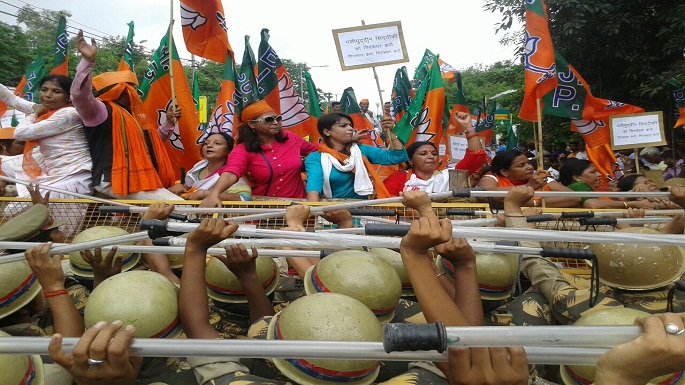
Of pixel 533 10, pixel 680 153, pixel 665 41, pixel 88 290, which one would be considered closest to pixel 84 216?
pixel 88 290

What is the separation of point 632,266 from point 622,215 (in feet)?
4.49

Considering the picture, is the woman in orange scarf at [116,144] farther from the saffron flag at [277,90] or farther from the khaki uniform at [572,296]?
the khaki uniform at [572,296]

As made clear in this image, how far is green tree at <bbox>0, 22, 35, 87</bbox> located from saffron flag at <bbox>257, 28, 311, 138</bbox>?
21794 millimetres

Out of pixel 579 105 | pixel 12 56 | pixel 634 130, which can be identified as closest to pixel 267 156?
pixel 579 105

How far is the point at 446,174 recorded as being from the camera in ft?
18.1

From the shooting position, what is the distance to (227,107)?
6906mm

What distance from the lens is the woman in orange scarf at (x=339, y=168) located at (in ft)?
16.2

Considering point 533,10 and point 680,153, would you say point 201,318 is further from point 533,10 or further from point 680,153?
point 680,153

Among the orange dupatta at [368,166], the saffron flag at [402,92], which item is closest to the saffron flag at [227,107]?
the orange dupatta at [368,166]

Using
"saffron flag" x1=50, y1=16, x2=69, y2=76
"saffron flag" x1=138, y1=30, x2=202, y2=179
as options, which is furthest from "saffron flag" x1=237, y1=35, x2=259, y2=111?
"saffron flag" x1=50, y1=16, x2=69, y2=76

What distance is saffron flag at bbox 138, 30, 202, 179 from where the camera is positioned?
6.71 m

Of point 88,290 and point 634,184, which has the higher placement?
point 88,290

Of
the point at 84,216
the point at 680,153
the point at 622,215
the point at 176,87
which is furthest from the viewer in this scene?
the point at 680,153

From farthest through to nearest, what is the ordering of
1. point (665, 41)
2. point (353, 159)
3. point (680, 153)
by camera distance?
point (680, 153) → point (665, 41) → point (353, 159)
